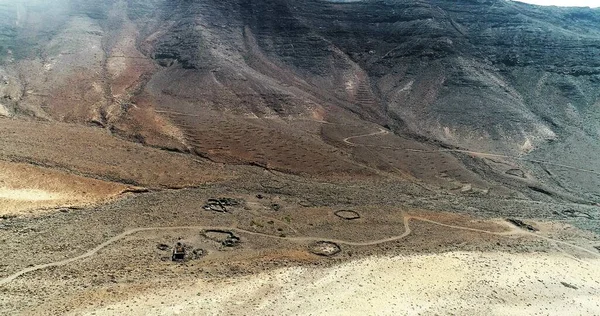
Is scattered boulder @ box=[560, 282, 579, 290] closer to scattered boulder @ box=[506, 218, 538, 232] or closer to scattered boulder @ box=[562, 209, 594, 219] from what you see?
scattered boulder @ box=[506, 218, 538, 232]

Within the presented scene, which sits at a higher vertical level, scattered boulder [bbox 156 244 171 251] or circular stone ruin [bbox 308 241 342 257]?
circular stone ruin [bbox 308 241 342 257]

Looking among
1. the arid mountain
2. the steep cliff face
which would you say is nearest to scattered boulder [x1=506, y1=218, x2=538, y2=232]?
the arid mountain

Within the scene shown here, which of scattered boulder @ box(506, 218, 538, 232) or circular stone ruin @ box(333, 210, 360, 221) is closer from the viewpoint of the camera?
circular stone ruin @ box(333, 210, 360, 221)

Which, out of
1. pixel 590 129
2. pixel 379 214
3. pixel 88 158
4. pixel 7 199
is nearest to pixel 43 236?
pixel 7 199

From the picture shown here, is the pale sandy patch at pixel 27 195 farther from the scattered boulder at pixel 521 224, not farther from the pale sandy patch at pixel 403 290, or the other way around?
the scattered boulder at pixel 521 224

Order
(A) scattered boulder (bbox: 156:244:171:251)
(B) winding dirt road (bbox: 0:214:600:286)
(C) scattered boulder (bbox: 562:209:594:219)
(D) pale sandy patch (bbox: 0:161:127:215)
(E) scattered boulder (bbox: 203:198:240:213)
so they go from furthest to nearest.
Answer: (C) scattered boulder (bbox: 562:209:594:219), (E) scattered boulder (bbox: 203:198:240:213), (D) pale sandy patch (bbox: 0:161:127:215), (A) scattered boulder (bbox: 156:244:171:251), (B) winding dirt road (bbox: 0:214:600:286)

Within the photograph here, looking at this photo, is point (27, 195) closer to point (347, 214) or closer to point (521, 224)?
point (347, 214)

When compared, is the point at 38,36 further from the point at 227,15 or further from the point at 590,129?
the point at 590,129

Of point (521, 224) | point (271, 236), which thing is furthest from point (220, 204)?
point (521, 224)
